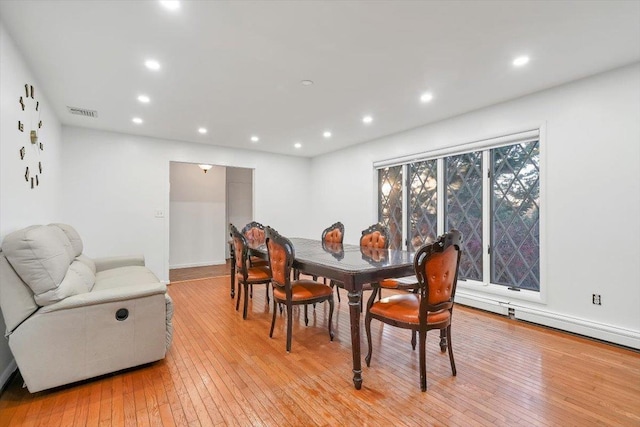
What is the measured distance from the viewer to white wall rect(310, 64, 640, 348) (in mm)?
2670

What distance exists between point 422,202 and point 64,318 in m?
4.27

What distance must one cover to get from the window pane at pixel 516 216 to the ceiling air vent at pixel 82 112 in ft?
16.8

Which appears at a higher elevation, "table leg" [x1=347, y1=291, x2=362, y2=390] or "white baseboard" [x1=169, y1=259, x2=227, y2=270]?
"table leg" [x1=347, y1=291, x2=362, y2=390]

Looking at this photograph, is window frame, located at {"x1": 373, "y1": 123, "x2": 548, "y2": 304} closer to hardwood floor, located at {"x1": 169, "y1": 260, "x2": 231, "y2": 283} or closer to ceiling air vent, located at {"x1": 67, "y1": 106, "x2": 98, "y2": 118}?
hardwood floor, located at {"x1": 169, "y1": 260, "x2": 231, "y2": 283}

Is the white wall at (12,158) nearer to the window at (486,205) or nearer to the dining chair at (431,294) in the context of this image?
the dining chair at (431,294)

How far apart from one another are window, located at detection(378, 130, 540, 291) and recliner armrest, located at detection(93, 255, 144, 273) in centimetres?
380

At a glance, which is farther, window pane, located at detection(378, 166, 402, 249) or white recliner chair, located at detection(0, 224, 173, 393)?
window pane, located at detection(378, 166, 402, 249)

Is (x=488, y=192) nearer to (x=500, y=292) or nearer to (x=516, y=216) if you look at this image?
(x=516, y=216)

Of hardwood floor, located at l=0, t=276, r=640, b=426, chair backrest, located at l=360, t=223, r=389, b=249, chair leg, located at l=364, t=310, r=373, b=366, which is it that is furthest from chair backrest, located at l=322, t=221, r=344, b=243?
chair leg, located at l=364, t=310, r=373, b=366

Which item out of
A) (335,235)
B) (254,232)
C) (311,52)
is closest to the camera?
(311,52)

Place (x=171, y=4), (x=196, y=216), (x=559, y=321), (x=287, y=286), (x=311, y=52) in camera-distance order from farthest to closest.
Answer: (x=196, y=216) → (x=559, y=321) → (x=287, y=286) → (x=311, y=52) → (x=171, y=4)

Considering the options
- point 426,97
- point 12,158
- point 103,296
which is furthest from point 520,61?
point 12,158

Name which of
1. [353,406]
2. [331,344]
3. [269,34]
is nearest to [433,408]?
[353,406]

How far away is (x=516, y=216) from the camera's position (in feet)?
11.7
